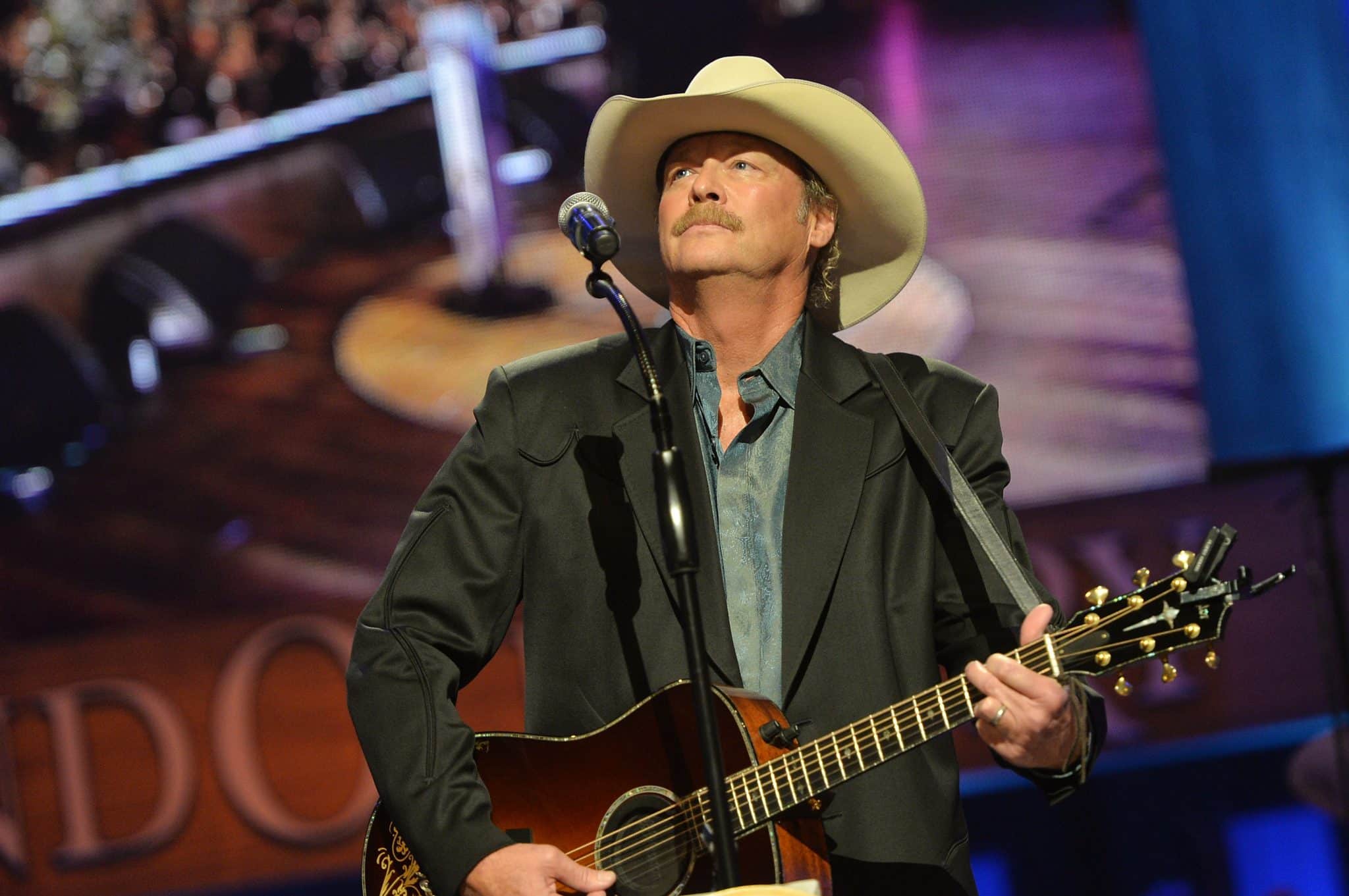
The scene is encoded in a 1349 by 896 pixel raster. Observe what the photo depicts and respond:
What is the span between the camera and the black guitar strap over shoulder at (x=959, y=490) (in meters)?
2.63

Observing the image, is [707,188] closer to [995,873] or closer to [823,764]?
[823,764]

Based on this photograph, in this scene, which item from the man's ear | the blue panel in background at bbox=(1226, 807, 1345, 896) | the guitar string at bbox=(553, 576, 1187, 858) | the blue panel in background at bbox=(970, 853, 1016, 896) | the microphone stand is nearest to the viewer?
the microphone stand

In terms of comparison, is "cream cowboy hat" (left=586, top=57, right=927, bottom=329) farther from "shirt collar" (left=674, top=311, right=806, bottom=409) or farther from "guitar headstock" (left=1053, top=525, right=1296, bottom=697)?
Result: "guitar headstock" (left=1053, top=525, right=1296, bottom=697)

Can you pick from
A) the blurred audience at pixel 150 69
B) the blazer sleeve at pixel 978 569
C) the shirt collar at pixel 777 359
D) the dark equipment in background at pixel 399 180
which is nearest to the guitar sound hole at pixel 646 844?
the blazer sleeve at pixel 978 569

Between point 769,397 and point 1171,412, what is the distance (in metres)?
2.37

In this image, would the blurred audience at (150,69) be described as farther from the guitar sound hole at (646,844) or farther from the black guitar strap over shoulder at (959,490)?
the guitar sound hole at (646,844)

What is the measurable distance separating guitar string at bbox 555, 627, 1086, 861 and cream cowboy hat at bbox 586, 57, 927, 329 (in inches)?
51.1

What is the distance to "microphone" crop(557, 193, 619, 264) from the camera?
2297mm

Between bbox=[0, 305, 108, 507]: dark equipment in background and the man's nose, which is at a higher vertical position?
bbox=[0, 305, 108, 507]: dark equipment in background

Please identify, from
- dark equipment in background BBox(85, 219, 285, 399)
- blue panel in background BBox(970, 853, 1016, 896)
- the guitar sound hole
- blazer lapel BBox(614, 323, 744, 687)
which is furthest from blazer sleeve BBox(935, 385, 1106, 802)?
dark equipment in background BBox(85, 219, 285, 399)

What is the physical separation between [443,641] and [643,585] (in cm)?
43

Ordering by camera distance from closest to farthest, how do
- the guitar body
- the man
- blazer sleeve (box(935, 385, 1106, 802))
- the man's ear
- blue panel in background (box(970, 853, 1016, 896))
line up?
1. the guitar body
2. the man
3. blazer sleeve (box(935, 385, 1106, 802))
4. the man's ear
5. blue panel in background (box(970, 853, 1016, 896))

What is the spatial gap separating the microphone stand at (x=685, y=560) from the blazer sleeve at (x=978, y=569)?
0.78m

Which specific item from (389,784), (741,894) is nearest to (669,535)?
(741,894)
